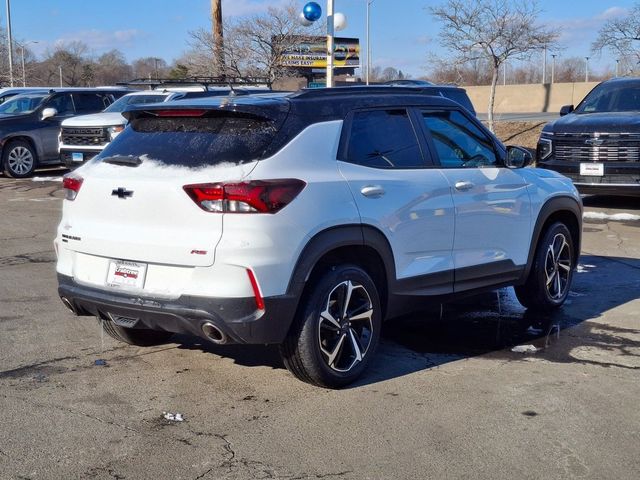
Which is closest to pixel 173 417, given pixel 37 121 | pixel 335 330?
pixel 335 330

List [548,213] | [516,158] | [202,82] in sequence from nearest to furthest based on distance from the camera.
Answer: [516,158]
[548,213]
[202,82]

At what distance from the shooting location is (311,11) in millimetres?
15914

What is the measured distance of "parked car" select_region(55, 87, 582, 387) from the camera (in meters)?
4.58

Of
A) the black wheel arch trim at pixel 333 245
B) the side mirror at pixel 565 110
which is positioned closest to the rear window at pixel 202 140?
the black wheel arch trim at pixel 333 245

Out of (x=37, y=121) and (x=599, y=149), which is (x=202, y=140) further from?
(x=37, y=121)

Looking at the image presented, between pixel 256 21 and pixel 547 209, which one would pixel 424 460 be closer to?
pixel 547 209

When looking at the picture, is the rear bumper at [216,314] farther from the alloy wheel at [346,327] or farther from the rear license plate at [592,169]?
the rear license plate at [592,169]

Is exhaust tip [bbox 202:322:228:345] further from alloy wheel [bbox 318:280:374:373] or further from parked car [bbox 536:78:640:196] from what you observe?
parked car [bbox 536:78:640:196]

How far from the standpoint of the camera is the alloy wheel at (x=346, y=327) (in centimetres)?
503

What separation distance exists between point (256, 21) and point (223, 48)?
1.52 meters

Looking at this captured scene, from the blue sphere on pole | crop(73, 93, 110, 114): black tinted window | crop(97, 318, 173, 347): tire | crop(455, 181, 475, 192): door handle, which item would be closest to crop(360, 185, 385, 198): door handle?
crop(455, 181, 475, 192): door handle

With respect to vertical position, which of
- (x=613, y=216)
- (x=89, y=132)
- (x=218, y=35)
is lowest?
(x=613, y=216)

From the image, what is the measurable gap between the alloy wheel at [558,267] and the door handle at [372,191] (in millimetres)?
2350

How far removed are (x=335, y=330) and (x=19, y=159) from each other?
49.4 feet
